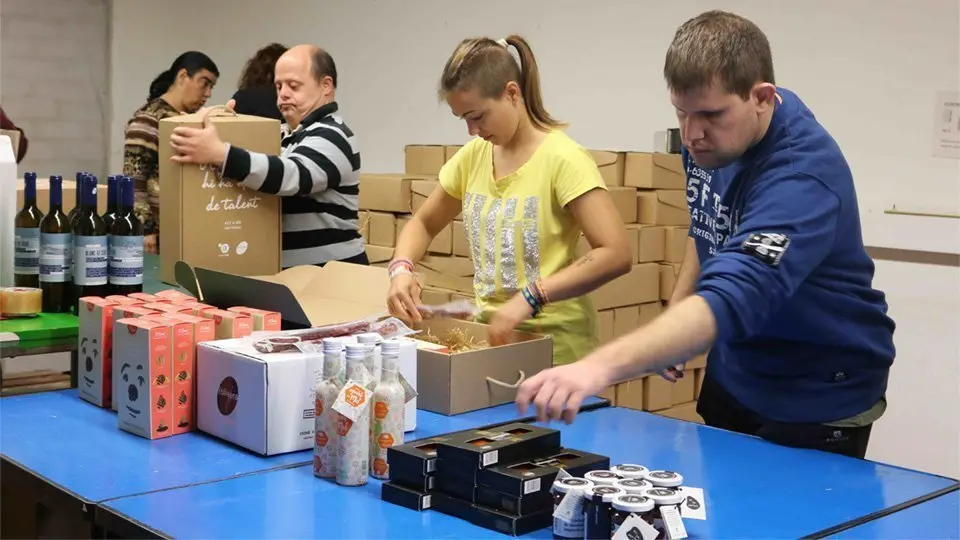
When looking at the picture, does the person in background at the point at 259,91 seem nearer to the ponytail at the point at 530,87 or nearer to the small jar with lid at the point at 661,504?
the ponytail at the point at 530,87

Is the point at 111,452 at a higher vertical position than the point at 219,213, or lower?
lower

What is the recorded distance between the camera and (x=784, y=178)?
186 cm

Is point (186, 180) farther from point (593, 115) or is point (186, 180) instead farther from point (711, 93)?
point (593, 115)

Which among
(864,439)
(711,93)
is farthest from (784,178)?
(864,439)

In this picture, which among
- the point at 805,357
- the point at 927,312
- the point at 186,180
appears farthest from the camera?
the point at 927,312

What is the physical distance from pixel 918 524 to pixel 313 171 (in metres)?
2.03

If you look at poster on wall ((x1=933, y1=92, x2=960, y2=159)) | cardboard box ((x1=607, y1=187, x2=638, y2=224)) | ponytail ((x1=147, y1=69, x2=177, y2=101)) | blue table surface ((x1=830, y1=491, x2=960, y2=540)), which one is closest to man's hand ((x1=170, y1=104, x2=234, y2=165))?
cardboard box ((x1=607, y1=187, x2=638, y2=224))

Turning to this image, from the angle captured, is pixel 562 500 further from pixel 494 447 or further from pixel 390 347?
pixel 390 347

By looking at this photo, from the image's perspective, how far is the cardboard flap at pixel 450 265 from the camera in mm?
4141

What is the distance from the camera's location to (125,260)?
2758 millimetres

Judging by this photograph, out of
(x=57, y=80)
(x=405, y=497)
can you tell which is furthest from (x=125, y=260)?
(x=57, y=80)

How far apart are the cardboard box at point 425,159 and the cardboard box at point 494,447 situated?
2.88m

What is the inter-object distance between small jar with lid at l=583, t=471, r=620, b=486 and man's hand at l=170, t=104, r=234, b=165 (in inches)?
69.1

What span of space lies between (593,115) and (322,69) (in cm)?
182
